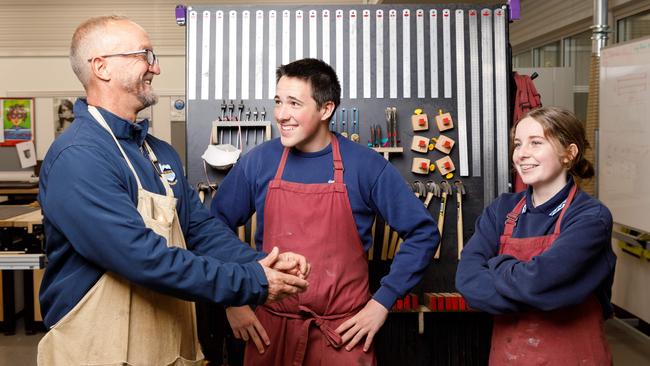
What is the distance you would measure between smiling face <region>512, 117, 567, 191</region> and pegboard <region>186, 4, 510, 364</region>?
1.67 metres

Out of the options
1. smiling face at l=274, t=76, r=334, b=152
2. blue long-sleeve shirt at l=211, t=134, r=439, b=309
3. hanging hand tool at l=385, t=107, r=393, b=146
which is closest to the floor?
hanging hand tool at l=385, t=107, r=393, b=146

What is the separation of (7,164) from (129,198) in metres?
7.41

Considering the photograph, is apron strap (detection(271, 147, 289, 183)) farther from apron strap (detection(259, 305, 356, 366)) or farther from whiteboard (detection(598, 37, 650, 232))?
whiteboard (detection(598, 37, 650, 232))

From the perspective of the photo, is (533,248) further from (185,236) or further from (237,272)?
→ (185,236)

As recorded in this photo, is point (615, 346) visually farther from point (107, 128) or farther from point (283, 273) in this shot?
point (107, 128)

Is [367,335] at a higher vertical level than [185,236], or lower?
lower

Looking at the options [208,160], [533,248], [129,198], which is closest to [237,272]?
[129,198]

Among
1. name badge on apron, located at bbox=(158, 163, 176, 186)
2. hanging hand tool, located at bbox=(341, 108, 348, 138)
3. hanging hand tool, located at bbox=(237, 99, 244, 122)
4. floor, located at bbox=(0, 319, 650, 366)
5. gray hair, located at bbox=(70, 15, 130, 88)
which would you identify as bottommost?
floor, located at bbox=(0, 319, 650, 366)

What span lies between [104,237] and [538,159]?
1.35 metres

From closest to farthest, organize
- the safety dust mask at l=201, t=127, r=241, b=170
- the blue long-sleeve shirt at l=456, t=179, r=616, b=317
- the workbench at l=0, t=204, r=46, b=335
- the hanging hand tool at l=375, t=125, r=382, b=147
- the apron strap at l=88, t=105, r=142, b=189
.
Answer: the apron strap at l=88, t=105, r=142, b=189
the blue long-sleeve shirt at l=456, t=179, r=616, b=317
the safety dust mask at l=201, t=127, r=241, b=170
the hanging hand tool at l=375, t=125, r=382, b=147
the workbench at l=0, t=204, r=46, b=335

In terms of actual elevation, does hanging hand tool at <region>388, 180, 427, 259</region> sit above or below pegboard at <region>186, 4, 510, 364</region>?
below

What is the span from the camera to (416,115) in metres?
3.85

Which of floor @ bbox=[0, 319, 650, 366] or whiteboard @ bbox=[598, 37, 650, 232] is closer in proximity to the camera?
whiteboard @ bbox=[598, 37, 650, 232]

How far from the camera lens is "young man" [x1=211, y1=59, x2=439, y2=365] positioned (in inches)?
93.7
